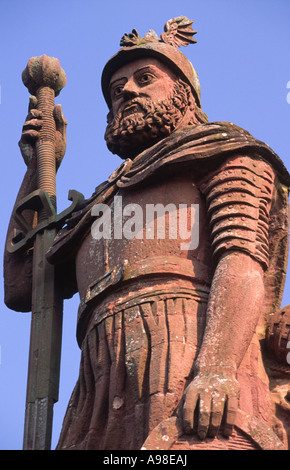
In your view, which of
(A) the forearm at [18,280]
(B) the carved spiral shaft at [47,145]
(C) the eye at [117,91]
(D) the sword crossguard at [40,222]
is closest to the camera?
(C) the eye at [117,91]

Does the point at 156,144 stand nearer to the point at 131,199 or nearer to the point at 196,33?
the point at 131,199

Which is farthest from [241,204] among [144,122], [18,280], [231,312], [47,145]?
[47,145]

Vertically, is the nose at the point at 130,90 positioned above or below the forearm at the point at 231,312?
above

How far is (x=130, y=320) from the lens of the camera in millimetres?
12406

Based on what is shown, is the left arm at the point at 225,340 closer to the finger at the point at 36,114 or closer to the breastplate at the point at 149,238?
the breastplate at the point at 149,238

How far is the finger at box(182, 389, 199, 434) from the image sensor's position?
11297 millimetres

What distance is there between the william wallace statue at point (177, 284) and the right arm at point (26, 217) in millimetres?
573

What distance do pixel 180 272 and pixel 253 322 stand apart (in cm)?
87

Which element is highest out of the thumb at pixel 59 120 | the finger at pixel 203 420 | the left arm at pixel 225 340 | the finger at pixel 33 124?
the thumb at pixel 59 120

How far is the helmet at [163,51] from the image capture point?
14.2 meters

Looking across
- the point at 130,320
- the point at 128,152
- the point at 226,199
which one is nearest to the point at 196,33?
the point at 128,152

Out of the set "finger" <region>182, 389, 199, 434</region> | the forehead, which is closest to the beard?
the forehead

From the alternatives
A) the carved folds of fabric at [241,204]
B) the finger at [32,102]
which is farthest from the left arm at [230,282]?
the finger at [32,102]

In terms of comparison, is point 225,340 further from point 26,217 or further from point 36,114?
point 36,114
